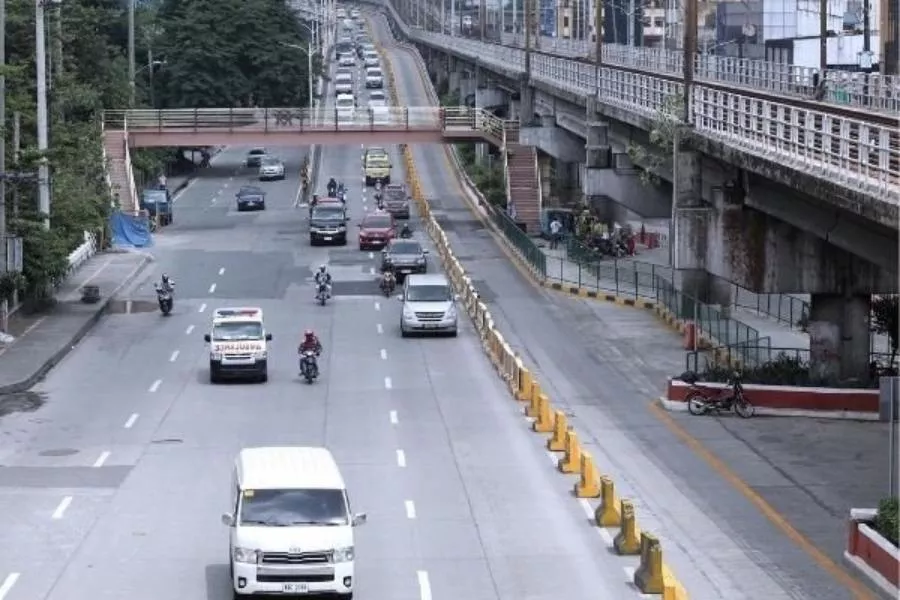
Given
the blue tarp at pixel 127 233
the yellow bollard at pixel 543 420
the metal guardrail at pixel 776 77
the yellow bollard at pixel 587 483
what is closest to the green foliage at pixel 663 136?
the metal guardrail at pixel 776 77

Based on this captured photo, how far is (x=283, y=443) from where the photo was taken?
40.5 m

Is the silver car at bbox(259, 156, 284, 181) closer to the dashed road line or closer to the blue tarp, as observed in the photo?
the blue tarp

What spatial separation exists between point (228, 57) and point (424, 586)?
4154 inches

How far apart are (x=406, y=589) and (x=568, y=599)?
2147mm

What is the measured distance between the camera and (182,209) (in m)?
102

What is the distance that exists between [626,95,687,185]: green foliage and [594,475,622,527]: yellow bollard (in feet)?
65.8

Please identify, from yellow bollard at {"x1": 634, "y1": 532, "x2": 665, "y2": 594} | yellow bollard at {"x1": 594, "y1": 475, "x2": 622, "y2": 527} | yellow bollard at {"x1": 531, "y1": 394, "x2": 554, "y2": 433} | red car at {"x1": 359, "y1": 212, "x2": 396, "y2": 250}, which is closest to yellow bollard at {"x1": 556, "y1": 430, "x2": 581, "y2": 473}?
yellow bollard at {"x1": 531, "y1": 394, "x2": 554, "y2": 433}

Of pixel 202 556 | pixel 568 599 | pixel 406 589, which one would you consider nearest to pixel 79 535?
pixel 202 556

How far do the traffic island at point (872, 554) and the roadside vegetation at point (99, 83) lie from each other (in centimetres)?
2875

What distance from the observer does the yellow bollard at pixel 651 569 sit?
88.6 feet

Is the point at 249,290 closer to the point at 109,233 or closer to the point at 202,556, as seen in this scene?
the point at 109,233

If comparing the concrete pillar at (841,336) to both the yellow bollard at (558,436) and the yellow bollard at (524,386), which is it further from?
the yellow bollard at (558,436)

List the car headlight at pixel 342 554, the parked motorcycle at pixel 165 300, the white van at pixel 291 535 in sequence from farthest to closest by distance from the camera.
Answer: the parked motorcycle at pixel 165 300
the car headlight at pixel 342 554
the white van at pixel 291 535

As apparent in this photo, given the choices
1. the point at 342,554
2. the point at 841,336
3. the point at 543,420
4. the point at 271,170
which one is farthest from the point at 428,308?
the point at 271,170
